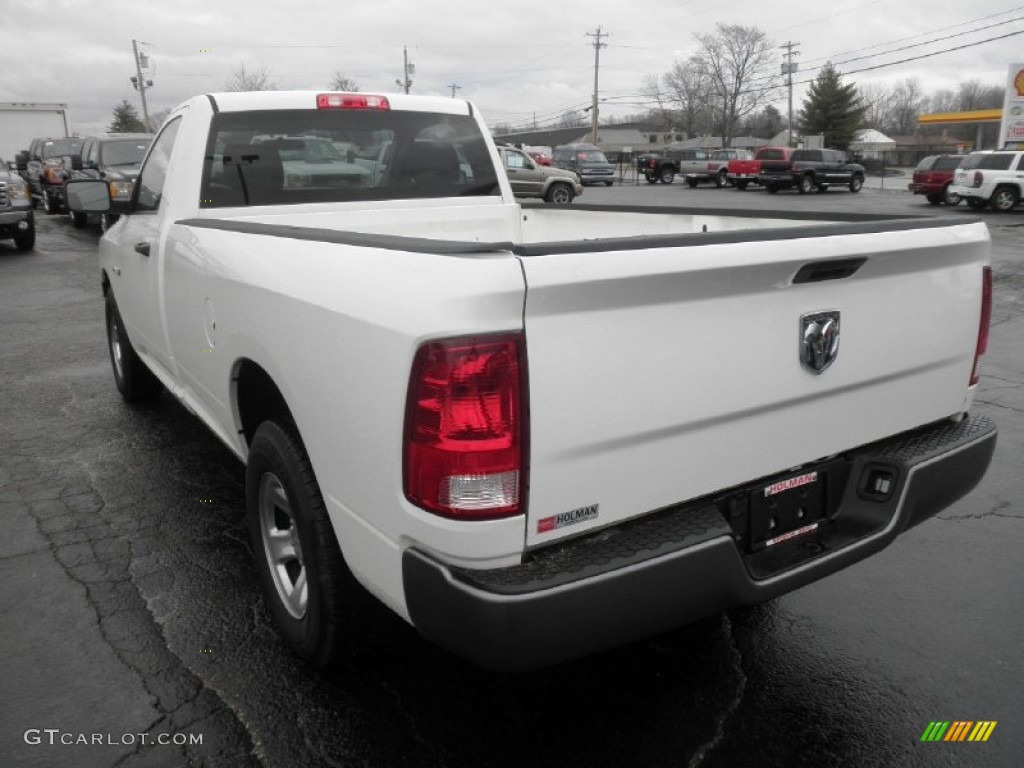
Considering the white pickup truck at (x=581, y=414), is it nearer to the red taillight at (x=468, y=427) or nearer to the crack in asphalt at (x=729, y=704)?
the red taillight at (x=468, y=427)

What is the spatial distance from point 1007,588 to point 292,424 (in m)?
2.84

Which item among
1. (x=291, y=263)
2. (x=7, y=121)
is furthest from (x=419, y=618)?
(x=7, y=121)

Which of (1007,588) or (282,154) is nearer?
(1007,588)

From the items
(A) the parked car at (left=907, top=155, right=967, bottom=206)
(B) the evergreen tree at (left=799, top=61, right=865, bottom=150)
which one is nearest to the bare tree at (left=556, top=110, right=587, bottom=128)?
(B) the evergreen tree at (left=799, top=61, right=865, bottom=150)

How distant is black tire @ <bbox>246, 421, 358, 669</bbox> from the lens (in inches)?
93.7

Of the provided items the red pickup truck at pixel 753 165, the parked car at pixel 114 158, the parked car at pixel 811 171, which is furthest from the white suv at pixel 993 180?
the parked car at pixel 114 158

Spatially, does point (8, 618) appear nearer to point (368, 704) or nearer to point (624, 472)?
point (368, 704)

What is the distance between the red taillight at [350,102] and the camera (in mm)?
4188

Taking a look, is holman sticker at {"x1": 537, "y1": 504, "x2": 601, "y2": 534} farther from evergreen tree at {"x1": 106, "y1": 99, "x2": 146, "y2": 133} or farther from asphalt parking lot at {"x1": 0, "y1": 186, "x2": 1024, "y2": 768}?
evergreen tree at {"x1": 106, "y1": 99, "x2": 146, "y2": 133}

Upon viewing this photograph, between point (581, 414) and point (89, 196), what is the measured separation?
3.75m

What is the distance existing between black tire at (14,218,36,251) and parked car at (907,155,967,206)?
979 inches

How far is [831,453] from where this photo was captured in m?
2.46

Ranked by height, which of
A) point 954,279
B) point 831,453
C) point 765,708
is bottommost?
point 765,708

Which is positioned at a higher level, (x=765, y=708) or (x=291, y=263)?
(x=291, y=263)
